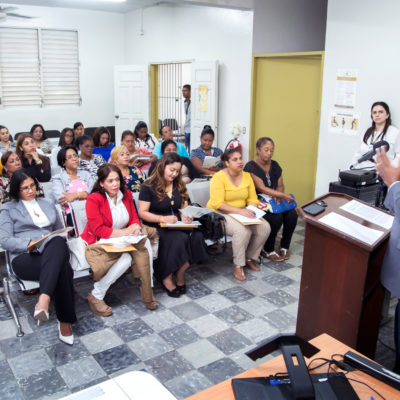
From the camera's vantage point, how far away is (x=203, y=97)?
7.48 metres

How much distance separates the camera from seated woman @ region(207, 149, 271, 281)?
4215 mm

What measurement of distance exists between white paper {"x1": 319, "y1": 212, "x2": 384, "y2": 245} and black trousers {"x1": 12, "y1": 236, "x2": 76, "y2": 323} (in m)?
1.85

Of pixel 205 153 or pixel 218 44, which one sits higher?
pixel 218 44

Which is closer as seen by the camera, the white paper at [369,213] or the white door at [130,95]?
the white paper at [369,213]

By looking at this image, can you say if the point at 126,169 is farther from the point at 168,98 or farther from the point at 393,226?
the point at 168,98

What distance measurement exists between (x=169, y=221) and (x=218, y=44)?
433cm

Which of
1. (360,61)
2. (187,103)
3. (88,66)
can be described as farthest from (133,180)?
(88,66)

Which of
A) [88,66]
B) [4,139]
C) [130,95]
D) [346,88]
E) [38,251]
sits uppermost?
[88,66]

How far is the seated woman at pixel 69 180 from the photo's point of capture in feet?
14.5

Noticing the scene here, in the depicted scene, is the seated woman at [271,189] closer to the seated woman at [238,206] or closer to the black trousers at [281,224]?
the black trousers at [281,224]

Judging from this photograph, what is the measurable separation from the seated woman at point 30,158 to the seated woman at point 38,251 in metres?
1.55

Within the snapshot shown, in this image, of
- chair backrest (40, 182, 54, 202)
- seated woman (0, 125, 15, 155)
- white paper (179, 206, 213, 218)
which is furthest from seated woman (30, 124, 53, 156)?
white paper (179, 206, 213, 218)

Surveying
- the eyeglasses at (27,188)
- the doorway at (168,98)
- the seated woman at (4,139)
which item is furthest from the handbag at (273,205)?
the doorway at (168,98)

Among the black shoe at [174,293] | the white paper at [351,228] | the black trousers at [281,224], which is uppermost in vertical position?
the white paper at [351,228]
